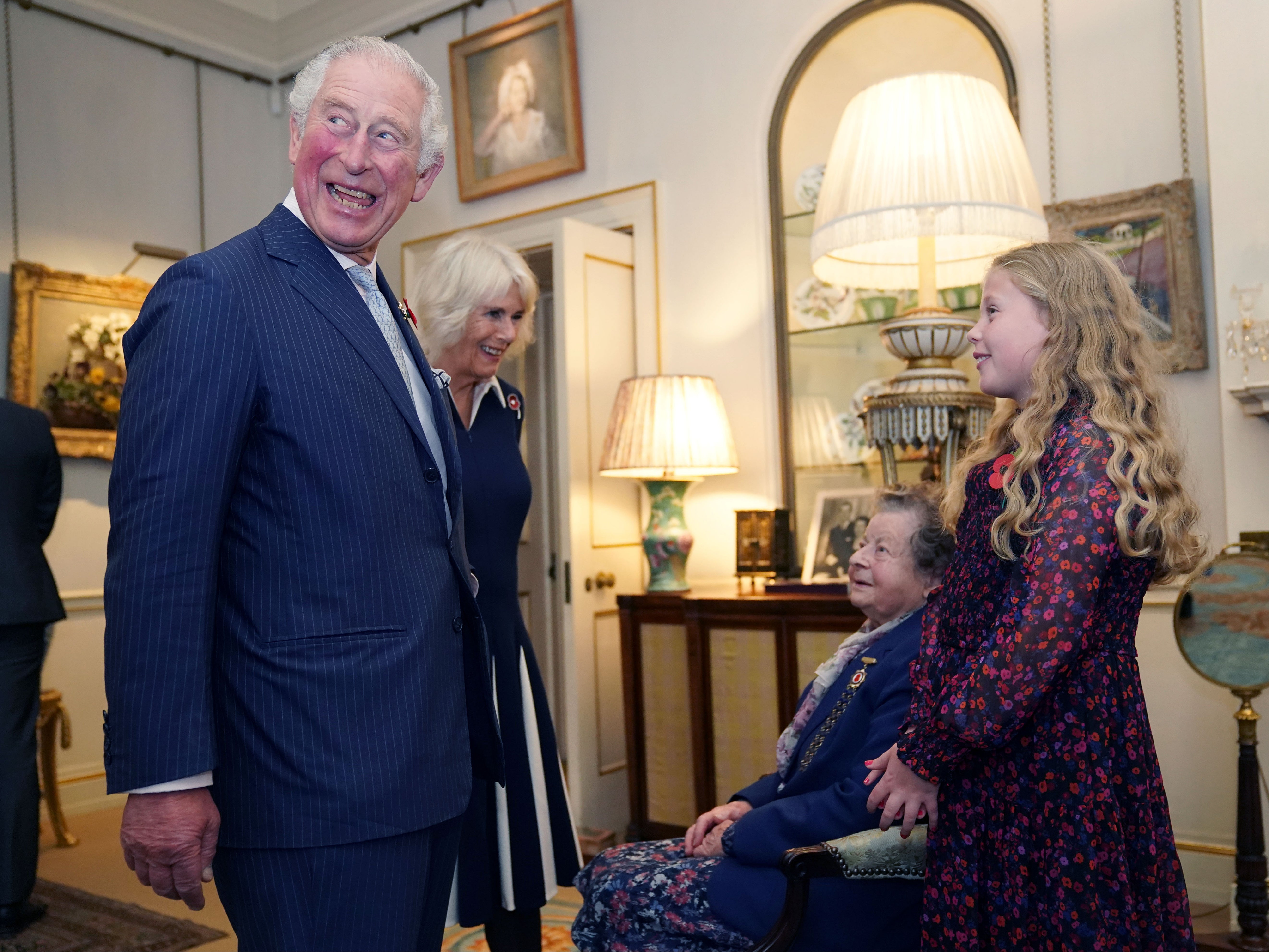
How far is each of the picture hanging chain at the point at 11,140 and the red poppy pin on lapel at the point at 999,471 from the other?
470 centimetres

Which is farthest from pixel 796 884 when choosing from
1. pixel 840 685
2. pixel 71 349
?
pixel 71 349

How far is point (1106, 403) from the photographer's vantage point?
5.01 feet

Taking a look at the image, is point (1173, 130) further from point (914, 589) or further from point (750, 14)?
point (914, 589)

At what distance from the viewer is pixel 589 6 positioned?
4.54m

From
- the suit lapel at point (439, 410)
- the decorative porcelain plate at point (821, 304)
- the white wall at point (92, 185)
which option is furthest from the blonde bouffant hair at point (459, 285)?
the white wall at point (92, 185)

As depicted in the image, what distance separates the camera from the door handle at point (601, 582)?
4008 mm

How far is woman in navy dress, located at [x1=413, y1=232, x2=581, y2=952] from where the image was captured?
2.17 metres

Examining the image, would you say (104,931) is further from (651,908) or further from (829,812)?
(829,812)

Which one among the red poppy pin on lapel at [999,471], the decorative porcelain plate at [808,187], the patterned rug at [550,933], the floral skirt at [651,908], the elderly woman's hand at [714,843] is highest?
the decorative porcelain plate at [808,187]

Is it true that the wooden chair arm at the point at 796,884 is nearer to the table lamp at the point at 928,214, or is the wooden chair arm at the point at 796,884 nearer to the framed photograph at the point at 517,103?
the table lamp at the point at 928,214

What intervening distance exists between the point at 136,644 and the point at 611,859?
1.30 m

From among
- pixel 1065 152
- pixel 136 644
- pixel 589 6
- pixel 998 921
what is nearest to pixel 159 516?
pixel 136 644

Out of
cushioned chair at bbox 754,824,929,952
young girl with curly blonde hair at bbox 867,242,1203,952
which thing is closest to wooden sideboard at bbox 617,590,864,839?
cushioned chair at bbox 754,824,929,952

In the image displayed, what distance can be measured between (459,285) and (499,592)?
0.66m
